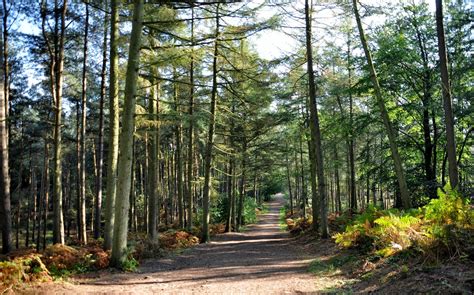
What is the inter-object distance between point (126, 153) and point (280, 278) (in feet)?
14.8

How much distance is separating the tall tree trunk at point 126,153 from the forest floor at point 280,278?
0.63 metres

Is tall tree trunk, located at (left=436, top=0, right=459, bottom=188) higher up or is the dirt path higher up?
tall tree trunk, located at (left=436, top=0, right=459, bottom=188)

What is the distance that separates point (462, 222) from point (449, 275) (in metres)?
1.37

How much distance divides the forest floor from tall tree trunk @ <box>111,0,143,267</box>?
2.07ft

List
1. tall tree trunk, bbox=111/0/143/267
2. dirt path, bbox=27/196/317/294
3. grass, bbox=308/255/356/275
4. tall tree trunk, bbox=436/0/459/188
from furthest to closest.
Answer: tall tree trunk, bbox=436/0/459/188 < tall tree trunk, bbox=111/0/143/267 < grass, bbox=308/255/356/275 < dirt path, bbox=27/196/317/294

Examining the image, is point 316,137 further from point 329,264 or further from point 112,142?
point 112,142

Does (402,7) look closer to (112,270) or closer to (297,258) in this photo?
(297,258)

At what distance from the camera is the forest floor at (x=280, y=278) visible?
4.66 m

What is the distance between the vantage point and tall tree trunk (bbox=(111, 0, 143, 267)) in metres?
8.00

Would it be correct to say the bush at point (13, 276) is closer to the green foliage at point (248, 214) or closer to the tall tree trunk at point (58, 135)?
the tall tree trunk at point (58, 135)

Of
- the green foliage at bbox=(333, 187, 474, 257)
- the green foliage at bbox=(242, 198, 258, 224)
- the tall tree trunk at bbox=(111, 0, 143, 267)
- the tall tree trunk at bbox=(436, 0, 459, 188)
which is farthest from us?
the green foliage at bbox=(242, 198, 258, 224)

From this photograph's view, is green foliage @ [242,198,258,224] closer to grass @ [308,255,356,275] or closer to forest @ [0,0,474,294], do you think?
forest @ [0,0,474,294]

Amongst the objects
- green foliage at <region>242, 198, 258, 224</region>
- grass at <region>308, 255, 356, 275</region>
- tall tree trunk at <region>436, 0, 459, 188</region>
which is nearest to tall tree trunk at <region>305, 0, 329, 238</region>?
grass at <region>308, 255, 356, 275</region>

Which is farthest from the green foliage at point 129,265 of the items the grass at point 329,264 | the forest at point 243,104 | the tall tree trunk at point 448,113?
the tall tree trunk at point 448,113
